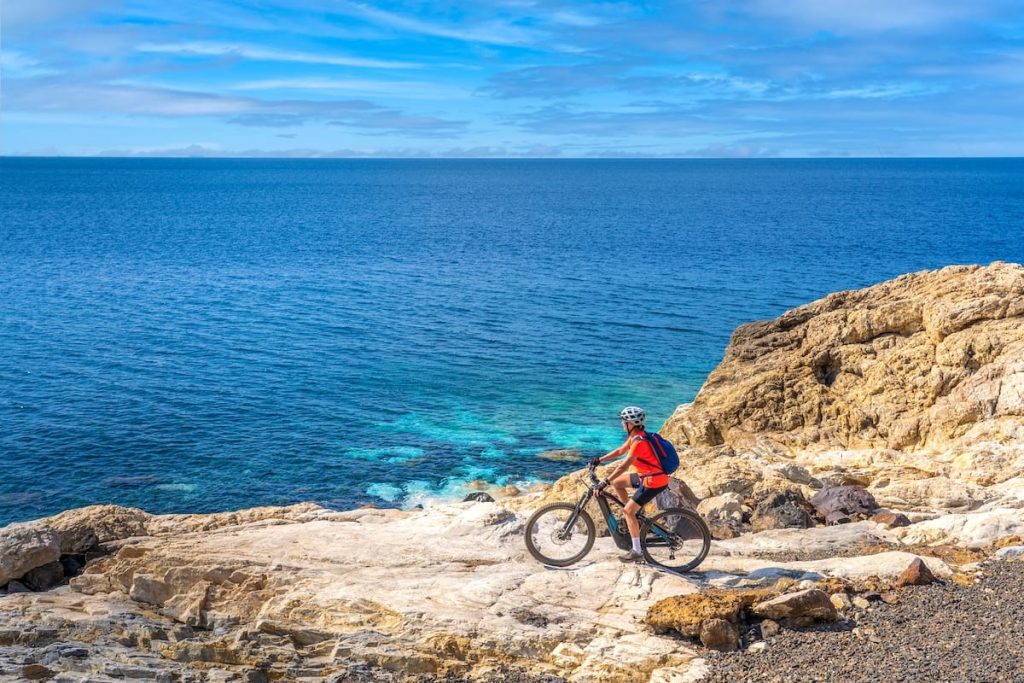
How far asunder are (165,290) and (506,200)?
127939 millimetres

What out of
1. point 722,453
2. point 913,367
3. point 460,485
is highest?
point 913,367

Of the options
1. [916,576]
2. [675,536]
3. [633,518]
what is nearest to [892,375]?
[916,576]

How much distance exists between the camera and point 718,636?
44.8ft

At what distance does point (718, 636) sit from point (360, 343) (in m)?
46.0

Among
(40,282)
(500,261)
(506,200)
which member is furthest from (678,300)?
(506,200)

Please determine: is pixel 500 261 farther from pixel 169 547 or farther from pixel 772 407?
pixel 169 547

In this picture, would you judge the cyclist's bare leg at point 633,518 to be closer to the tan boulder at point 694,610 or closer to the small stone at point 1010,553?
the tan boulder at point 694,610

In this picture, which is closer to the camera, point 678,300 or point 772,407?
point 772,407

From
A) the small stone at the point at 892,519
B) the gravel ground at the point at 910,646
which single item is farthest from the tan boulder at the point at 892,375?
the gravel ground at the point at 910,646

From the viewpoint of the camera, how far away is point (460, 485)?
35031mm

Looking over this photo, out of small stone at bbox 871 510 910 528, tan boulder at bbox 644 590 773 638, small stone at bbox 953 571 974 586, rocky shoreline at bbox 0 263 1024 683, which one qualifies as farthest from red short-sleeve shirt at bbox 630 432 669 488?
small stone at bbox 871 510 910 528

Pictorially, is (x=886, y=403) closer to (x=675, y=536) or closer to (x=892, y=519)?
(x=892, y=519)

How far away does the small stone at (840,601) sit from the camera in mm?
14789

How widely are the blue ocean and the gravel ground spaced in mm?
21320
